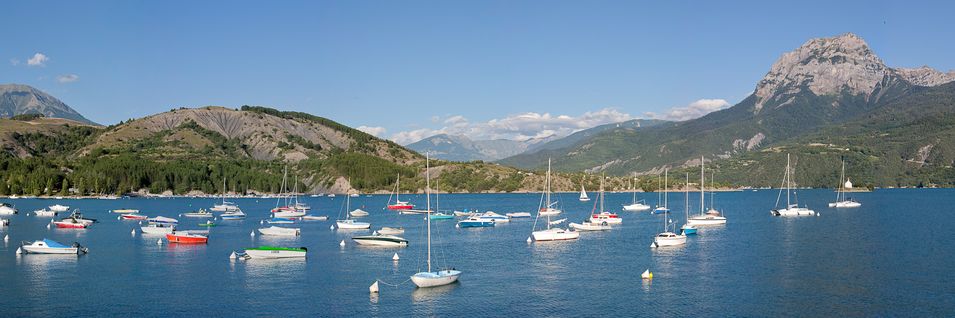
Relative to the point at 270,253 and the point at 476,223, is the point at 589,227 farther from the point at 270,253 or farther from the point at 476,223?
the point at 270,253

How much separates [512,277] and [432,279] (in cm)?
1084

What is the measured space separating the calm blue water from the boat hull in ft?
3.19

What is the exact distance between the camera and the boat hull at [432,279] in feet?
220

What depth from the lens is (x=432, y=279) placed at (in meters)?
67.4

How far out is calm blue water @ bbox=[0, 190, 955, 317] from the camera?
59781 mm

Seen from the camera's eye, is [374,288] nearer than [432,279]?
Yes

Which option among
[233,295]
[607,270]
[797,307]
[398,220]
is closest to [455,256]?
[607,270]

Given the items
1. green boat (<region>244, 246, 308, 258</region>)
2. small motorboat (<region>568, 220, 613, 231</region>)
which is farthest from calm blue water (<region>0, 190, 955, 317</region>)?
small motorboat (<region>568, 220, 613, 231</region>)

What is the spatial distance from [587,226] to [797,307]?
7214 cm

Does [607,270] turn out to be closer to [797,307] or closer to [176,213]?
[797,307]

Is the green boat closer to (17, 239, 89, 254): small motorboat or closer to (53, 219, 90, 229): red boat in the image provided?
(17, 239, 89, 254): small motorboat

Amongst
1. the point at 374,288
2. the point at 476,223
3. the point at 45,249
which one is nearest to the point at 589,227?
the point at 476,223

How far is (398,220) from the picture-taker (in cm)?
16838

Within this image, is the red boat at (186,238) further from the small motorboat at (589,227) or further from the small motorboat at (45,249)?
the small motorboat at (589,227)
